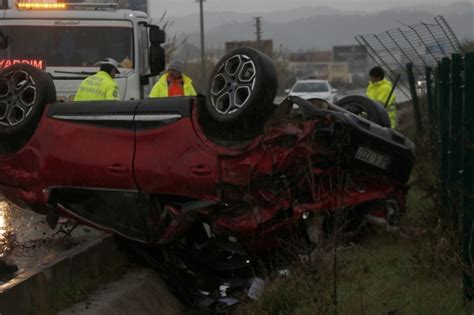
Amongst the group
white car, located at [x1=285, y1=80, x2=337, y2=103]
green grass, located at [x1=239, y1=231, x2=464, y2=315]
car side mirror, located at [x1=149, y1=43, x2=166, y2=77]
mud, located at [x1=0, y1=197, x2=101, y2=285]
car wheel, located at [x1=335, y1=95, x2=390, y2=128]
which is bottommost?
white car, located at [x1=285, y1=80, x2=337, y2=103]

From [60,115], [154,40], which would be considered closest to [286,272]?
[60,115]

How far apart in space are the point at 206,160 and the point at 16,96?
183cm

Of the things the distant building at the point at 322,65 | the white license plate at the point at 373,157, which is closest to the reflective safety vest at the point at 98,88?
the white license plate at the point at 373,157

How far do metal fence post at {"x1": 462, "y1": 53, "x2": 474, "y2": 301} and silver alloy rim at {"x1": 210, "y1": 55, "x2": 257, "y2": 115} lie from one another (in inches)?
72.6

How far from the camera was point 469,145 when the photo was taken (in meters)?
4.89

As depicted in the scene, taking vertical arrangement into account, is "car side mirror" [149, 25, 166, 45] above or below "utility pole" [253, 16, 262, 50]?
above

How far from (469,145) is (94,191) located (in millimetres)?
3230

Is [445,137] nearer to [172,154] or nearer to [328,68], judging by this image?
[172,154]

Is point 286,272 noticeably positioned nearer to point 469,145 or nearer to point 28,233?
point 469,145

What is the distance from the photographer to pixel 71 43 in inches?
452

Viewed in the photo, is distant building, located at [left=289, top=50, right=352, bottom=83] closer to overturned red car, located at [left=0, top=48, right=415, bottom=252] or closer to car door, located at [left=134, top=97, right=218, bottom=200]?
overturned red car, located at [left=0, top=48, right=415, bottom=252]

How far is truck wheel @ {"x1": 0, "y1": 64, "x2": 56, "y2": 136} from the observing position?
7059 millimetres

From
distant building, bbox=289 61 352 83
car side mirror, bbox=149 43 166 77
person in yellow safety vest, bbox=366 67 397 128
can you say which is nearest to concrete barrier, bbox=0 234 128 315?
car side mirror, bbox=149 43 166 77

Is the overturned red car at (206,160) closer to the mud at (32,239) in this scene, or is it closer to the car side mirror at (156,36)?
the mud at (32,239)
